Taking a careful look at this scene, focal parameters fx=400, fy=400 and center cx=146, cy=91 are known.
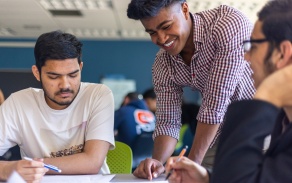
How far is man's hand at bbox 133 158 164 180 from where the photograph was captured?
1484 mm

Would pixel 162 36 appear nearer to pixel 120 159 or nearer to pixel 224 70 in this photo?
pixel 224 70

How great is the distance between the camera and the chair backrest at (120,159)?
6.97 ft

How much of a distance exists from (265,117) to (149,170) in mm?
713

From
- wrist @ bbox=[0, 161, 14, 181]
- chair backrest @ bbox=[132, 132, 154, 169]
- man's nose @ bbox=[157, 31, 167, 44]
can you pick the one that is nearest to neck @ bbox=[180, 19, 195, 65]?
man's nose @ bbox=[157, 31, 167, 44]

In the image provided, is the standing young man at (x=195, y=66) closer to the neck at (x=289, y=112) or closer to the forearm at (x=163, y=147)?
the forearm at (x=163, y=147)

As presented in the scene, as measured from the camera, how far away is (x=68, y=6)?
18.7 ft

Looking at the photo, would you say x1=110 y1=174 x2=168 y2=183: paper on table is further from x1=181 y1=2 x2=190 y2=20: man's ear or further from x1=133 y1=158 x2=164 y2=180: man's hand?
x1=181 y1=2 x2=190 y2=20: man's ear

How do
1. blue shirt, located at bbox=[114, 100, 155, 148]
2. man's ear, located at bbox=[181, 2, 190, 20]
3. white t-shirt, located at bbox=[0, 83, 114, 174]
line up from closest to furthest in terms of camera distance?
man's ear, located at bbox=[181, 2, 190, 20] < white t-shirt, located at bbox=[0, 83, 114, 174] < blue shirt, located at bbox=[114, 100, 155, 148]

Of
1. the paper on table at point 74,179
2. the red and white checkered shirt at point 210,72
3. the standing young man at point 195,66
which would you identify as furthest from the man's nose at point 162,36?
the paper on table at point 74,179

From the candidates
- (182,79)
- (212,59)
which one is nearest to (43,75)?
(182,79)

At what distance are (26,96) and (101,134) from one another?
1.48 feet

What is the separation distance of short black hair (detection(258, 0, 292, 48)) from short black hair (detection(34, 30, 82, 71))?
1.06 m

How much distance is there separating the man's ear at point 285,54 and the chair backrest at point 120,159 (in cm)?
132

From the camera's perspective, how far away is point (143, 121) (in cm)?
408
